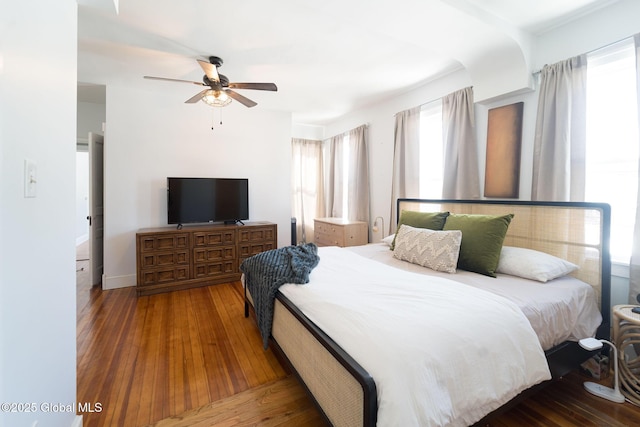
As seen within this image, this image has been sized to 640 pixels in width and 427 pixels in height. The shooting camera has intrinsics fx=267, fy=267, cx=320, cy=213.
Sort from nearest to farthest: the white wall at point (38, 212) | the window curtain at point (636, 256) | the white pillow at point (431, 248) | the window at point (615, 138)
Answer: the white wall at point (38, 212), the window curtain at point (636, 256), the window at point (615, 138), the white pillow at point (431, 248)

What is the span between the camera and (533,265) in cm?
190

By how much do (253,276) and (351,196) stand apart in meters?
2.98

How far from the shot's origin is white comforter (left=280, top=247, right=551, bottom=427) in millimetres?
963

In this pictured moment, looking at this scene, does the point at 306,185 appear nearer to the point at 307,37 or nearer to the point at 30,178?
the point at 307,37

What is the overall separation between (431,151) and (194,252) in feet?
11.1

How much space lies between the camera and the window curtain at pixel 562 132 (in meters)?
2.14

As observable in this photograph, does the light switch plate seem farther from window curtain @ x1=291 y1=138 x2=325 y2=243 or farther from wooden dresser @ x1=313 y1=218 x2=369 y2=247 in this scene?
window curtain @ x1=291 y1=138 x2=325 y2=243

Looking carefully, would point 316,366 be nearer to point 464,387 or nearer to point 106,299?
point 464,387

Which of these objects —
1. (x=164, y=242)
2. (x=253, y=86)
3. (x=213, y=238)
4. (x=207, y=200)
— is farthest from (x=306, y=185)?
(x=253, y=86)

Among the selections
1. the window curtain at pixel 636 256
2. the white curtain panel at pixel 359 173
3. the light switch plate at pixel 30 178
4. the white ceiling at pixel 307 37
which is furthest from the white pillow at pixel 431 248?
the light switch plate at pixel 30 178

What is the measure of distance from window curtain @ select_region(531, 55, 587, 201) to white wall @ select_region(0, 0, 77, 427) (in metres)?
3.22

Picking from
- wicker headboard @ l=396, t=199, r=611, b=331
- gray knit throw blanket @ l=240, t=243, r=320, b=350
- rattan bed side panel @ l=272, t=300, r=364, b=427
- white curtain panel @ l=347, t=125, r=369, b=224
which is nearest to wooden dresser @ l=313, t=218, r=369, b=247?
white curtain panel @ l=347, t=125, r=369, b=224

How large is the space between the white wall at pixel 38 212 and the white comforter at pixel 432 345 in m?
1.08

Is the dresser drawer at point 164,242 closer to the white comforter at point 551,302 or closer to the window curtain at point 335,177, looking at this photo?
the window curtain at point 335,177
